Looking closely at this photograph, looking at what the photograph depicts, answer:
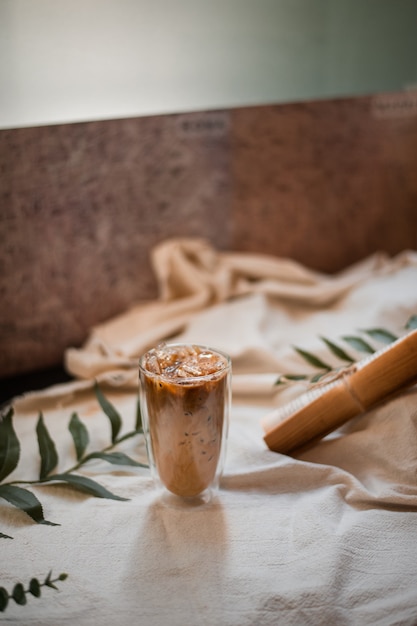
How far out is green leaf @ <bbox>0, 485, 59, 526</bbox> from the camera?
683mm

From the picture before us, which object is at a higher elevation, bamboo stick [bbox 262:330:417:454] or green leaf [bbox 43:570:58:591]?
bamboo stick [bbox 262:330:417:454]

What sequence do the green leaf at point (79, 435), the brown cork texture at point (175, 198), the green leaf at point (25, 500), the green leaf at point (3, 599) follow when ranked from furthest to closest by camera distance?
the brown cork texture at point (175, 198)
the green leaf at point (79, 435)
the green leaf at point (25, 500)
the green leaf at point (3, 599)

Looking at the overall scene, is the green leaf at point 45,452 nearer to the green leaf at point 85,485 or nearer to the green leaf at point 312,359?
the green leaf at point 85,485

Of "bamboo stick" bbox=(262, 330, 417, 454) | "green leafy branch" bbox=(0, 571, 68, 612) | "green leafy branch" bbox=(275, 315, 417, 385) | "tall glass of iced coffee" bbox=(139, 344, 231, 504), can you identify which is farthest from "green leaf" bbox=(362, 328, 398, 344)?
"green leafy branch" bbox=(0, 571, 68, 612)

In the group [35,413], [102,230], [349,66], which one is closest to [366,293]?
[349,66]

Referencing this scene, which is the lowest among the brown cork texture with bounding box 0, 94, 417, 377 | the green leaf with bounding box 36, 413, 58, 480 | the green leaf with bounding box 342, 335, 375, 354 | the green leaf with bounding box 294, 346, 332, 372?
the green leaf with bounding box 36, 413, 58, 480

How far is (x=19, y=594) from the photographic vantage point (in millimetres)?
580

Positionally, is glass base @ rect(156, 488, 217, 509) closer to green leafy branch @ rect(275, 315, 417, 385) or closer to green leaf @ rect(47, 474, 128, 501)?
green leaf @ rect(47, 474, 128, 501)

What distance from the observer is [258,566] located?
2.05 feet

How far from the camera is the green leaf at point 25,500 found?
683 mm

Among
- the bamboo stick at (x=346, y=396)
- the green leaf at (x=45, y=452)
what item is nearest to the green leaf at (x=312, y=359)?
the bamboo stick at (x=346, y=396)

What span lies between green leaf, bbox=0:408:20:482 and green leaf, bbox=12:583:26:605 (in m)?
0.17

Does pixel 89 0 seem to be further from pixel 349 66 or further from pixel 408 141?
pixel 408 141

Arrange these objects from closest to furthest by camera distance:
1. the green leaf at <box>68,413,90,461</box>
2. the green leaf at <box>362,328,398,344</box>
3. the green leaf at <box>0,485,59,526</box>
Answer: the green leaf at <box>0,485,59,526</box>
the green leaf at <box>68,413,90,461</box>
the green leaf at <box>362,328,398,344</box>
